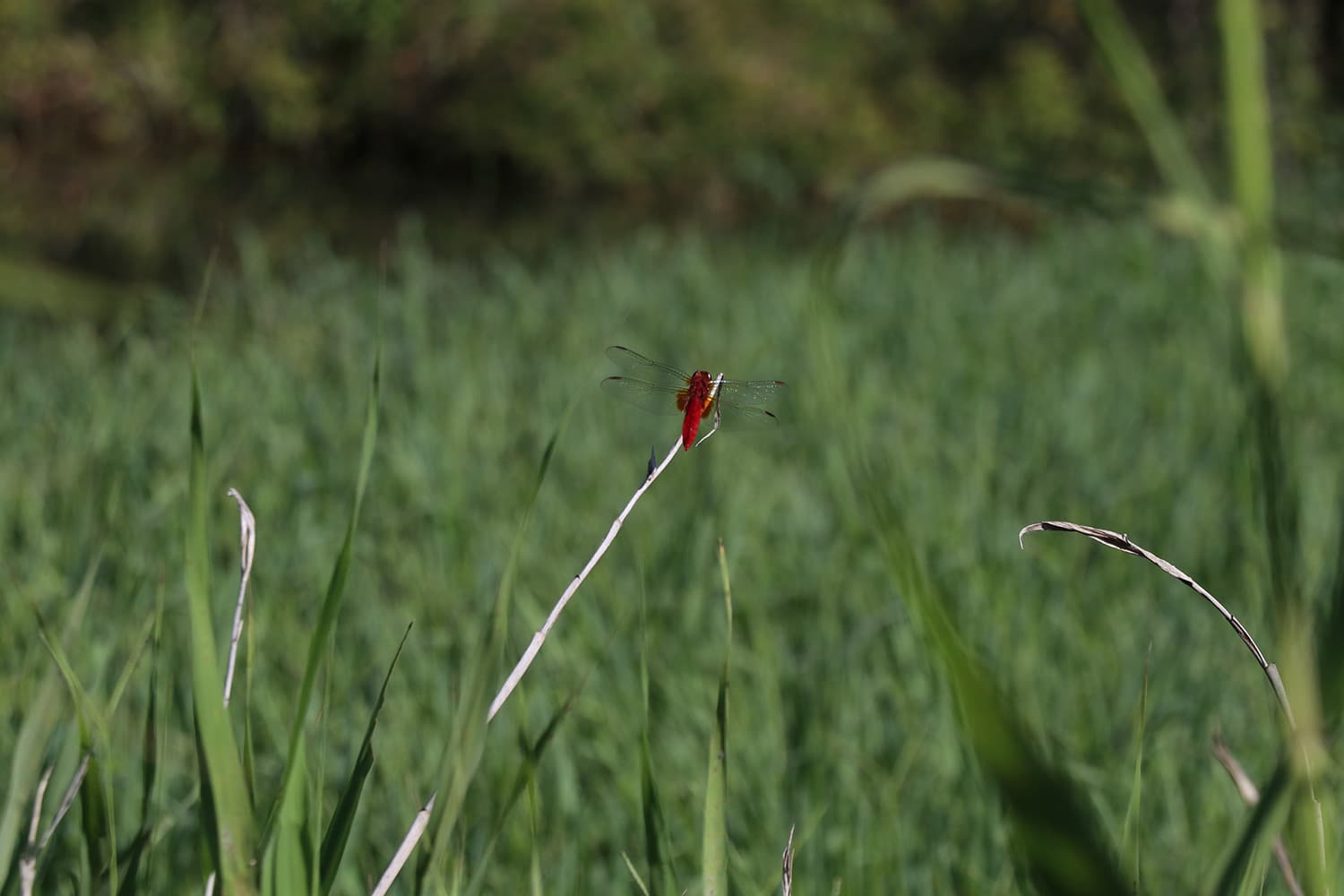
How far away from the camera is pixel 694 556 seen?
1.98 metres

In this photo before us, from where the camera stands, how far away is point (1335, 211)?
5.52 meters

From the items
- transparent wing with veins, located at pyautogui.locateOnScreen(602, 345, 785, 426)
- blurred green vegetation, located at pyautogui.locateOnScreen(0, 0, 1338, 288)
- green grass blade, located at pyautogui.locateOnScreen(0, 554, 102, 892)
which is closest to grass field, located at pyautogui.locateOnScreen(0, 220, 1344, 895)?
green grass blade, located at pyautogui.locateOnScreen(0, 554, 102, 892)

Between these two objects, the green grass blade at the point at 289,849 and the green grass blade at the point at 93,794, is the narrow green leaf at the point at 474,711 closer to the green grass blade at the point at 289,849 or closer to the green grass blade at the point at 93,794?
the green grass blade at the point at 289,849

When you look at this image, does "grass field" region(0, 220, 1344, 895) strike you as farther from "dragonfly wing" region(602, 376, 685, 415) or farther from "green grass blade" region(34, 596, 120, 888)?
"dragonfly wing" region(602, 376, 685, 415)

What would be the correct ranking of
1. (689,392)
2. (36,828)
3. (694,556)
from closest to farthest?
1. (36,828)
2. (689,392)
3. (694,556)

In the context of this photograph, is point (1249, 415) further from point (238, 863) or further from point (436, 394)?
point (436, 394)

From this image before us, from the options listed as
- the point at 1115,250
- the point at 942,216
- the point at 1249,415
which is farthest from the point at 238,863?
the point at 942,216

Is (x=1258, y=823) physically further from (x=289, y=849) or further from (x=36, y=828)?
(x=36, y=828)

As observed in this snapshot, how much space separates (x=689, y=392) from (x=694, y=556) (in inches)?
47.6

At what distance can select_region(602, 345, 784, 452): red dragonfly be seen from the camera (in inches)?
30.1

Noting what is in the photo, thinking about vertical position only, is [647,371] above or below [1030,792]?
above

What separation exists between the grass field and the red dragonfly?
8 centimetres

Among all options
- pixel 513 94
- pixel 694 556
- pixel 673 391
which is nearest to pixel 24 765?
pixel 673 391

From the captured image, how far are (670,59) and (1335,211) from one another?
25.8 feet
